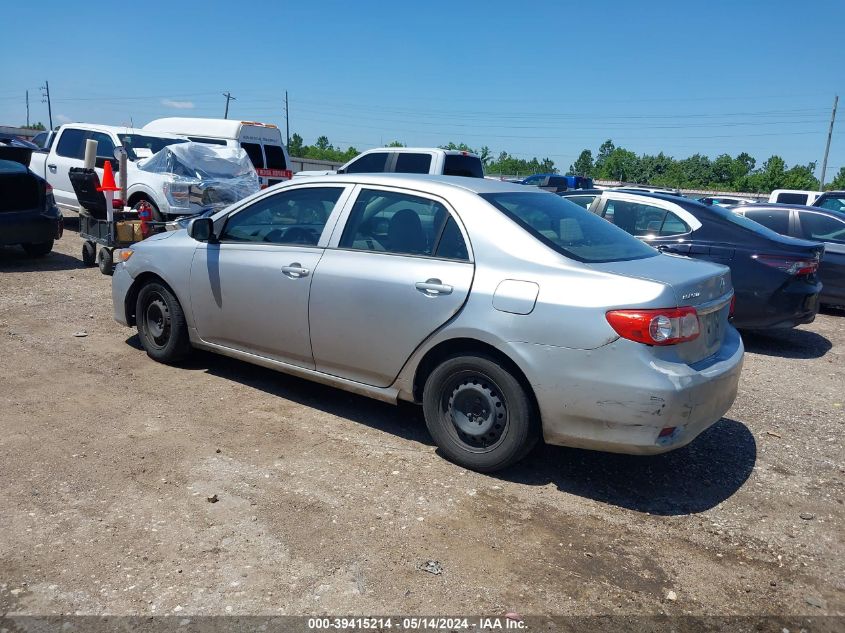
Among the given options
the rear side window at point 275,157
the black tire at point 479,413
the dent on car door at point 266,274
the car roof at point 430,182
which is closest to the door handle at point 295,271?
the dent on car door at point 266,274

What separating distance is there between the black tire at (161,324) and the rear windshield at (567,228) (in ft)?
9.10

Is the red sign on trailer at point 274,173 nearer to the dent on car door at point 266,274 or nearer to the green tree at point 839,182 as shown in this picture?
the dent on car door at point 266,274

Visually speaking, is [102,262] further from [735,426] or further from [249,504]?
[735,426]

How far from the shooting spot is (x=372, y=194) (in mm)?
4734

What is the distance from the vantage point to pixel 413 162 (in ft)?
42.4

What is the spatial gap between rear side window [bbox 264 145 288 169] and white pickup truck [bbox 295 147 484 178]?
4.16 meters

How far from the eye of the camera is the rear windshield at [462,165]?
A: 41.8ft

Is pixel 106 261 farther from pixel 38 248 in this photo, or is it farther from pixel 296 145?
pixel 296 145

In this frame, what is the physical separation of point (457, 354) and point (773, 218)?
8284mm

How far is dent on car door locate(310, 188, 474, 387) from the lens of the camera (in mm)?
4188

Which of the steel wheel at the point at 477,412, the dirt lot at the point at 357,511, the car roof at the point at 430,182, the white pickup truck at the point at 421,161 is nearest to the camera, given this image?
the dirt lot at the point at 357,511

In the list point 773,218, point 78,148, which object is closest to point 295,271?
point 773,218

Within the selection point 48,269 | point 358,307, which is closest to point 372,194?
point 358,307

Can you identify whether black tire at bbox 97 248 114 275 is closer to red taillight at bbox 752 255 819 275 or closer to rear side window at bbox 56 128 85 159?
rear side window at bbox 56 128 85 159
